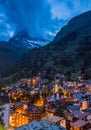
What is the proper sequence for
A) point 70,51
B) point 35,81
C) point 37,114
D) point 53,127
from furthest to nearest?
point 70,51, point 35,81, point 37,114, point 53,127

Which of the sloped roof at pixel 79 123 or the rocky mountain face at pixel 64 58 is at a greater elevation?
the rocky mountain face at pixel 64 58

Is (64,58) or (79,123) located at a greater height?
(64,58)

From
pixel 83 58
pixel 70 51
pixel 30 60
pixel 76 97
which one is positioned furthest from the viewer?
pixel 30 60

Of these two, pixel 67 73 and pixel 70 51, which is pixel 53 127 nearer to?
pixel 67 73

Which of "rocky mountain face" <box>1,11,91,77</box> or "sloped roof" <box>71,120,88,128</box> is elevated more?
"rocky mountain face" <box>1,11,91,77</box>

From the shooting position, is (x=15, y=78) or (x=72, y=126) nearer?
(x=72, y=126)

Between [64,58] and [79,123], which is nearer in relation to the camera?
[79,123]

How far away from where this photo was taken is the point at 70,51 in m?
151

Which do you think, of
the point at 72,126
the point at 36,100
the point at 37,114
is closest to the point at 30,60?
the point at 36,100

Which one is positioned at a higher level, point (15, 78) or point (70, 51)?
point (70, 51)

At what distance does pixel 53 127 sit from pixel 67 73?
90.3 metres

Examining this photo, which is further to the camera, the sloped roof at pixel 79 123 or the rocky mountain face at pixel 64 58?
the rocky mountain face at pixel 64 58

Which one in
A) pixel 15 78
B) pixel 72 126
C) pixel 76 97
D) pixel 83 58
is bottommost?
pixel 72 126

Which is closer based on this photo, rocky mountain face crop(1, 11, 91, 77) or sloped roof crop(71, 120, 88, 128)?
sloped roof crop(71, 120, 88, 128)
